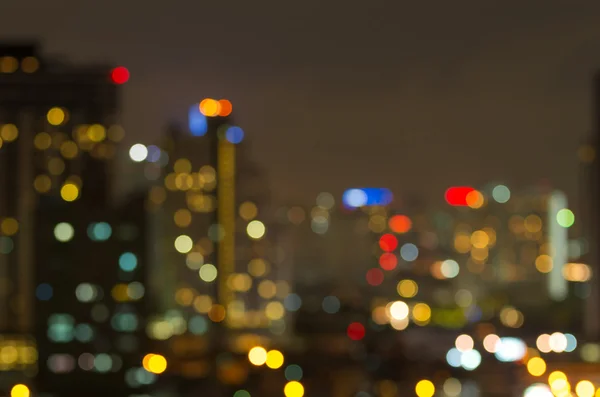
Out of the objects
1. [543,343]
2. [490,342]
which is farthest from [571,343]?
[490,342]

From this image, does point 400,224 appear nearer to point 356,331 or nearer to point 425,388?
point 356,331

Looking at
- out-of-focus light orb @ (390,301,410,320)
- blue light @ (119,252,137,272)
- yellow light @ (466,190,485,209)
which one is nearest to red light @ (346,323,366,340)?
out-of-focus light orb @ (390,301,410,320)

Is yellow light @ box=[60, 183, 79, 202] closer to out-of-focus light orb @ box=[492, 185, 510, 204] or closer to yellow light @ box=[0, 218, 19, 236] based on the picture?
yellow light @ box=[0, 218, 19, 236]

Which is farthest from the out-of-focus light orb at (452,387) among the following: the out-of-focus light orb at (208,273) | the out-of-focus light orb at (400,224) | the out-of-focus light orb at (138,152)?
the out-of-focus light orb at (400,224)

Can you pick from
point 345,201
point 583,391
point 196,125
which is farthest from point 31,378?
point 345,201

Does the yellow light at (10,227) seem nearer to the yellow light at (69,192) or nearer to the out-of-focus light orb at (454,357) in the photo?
the yellow light at (69,192)
